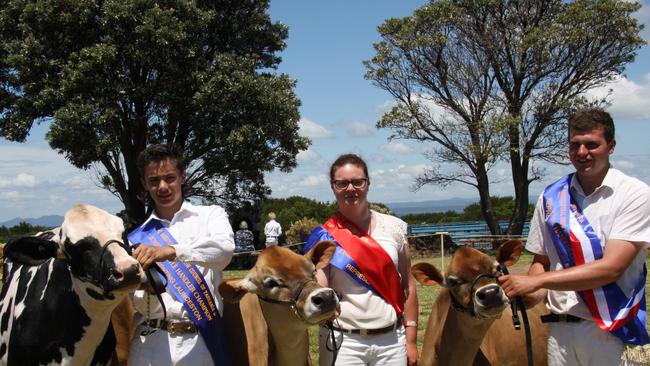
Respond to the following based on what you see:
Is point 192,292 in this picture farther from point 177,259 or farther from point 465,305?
point 465,305

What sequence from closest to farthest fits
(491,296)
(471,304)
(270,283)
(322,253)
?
(491,296) < (270,283) < (322,253) < (471,304)

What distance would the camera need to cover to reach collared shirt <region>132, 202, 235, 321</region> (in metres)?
3.67

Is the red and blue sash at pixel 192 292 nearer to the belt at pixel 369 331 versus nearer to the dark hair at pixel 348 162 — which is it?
the belt at pixel 369 331

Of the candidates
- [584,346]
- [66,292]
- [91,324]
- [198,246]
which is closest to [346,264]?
[198,246]

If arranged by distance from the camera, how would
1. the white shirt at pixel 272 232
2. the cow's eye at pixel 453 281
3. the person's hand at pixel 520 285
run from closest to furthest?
the person's hand at pixel 520 285
the cow's eye at pixel 453 281
the white shirt at pixel 272 232

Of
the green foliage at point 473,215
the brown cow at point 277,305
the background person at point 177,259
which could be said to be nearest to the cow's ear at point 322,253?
the brown cow at point 277,305

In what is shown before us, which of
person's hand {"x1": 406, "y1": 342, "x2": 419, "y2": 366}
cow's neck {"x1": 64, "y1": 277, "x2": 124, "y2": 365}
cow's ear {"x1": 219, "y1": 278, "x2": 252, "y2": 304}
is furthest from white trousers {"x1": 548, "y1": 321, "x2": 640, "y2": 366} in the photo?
cow's neck {"x1": 64, "y1": 277, "x2": 124, "y2": 365}

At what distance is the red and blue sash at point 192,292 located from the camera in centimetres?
386

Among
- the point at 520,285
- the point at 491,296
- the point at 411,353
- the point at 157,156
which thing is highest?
the point at 157,156

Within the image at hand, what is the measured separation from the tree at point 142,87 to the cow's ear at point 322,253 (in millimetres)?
14451

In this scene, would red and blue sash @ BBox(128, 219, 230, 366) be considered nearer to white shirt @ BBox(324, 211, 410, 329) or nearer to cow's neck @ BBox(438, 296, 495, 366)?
white shirt @ BBox(324, 211, 410, 329)

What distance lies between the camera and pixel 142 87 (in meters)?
20.3

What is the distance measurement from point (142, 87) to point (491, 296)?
18060 millimetres

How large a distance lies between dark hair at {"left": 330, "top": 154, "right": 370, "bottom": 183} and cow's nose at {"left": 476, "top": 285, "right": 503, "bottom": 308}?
1092mm
